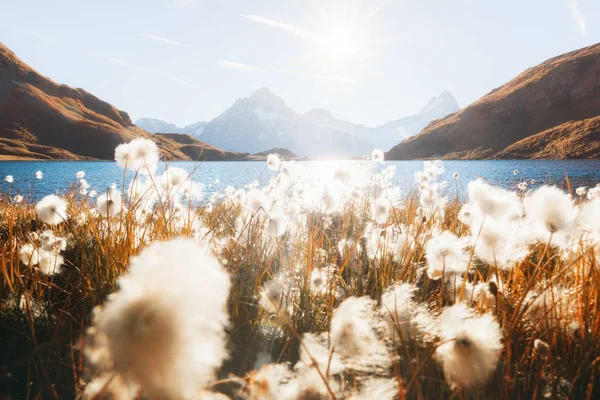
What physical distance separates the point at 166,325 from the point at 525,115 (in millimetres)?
118031

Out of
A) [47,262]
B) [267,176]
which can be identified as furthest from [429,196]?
[267,176]

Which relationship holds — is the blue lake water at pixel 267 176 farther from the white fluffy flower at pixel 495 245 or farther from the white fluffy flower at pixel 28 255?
the white fluffy flower at pixel 28 255

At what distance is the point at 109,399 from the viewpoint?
896 mm

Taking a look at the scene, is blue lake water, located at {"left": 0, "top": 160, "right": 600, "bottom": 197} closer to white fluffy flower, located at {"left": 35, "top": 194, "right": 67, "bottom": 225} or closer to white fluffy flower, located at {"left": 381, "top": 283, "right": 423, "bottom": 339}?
white fluffy flower, located at {"left": 35, "top": 194, "right": 67, "bottom": 225}

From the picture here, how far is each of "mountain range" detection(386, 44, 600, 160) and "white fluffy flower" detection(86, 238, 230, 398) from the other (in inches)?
3561

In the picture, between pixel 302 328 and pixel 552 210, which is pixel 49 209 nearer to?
pixel 302 328

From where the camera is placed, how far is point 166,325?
22.0 inches

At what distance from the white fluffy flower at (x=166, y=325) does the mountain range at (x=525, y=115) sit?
90445 millimetres

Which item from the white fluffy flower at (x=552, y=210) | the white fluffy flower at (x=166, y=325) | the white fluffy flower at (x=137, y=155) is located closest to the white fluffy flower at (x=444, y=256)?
the white fluffy flower at (x=552, y=210)

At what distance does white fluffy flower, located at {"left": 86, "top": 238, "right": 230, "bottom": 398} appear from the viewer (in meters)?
0.54

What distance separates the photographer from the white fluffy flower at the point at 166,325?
0.54 metres

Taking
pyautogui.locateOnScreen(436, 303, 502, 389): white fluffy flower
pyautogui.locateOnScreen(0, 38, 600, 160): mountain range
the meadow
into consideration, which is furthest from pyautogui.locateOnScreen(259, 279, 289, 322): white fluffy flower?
pyautogui.locateOnScreen(0, 38, 600, 160): mountain range

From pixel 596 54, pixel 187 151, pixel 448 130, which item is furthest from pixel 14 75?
pixel 596 54

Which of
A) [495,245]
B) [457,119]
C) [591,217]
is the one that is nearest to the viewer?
[591,217]
